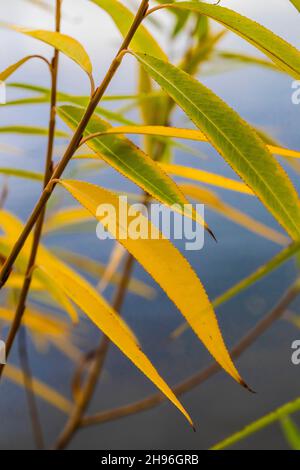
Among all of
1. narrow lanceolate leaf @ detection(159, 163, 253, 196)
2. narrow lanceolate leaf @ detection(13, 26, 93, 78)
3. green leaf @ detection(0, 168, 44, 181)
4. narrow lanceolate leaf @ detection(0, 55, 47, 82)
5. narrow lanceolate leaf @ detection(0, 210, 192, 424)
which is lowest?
narrow lanceolate leaf @ detection(0, 210, 192, 424)

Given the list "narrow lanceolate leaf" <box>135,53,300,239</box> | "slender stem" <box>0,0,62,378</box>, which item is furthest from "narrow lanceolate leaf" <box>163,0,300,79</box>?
"slender stem" <box>0,0,62,378</box>

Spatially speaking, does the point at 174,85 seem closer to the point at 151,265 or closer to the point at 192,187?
the point at 151,265

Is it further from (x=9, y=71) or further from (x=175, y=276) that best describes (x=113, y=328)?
(x=9, y=71)

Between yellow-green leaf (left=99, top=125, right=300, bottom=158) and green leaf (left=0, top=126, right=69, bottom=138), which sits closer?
yellow-green leaf (left=99, top=125, right=300, bottom=158)

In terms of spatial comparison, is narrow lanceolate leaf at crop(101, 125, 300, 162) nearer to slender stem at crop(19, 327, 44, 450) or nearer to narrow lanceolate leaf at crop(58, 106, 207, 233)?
narrow lanceolate leaf at crop(58, 106, 207, 233)

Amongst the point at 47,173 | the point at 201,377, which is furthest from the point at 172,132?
the point at 201,377

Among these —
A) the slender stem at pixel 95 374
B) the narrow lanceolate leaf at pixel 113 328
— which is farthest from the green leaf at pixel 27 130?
the slender stem at pixel 95 374

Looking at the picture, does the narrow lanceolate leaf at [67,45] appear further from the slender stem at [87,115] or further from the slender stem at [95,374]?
the slender stem at [95,374]
